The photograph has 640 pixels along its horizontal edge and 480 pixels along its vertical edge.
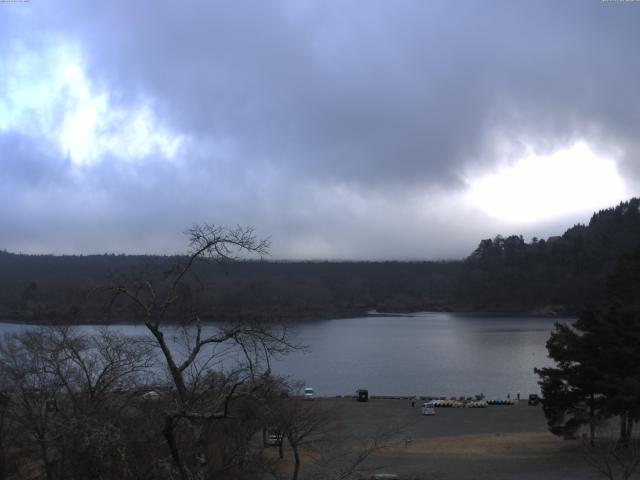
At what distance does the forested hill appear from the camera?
152 meters

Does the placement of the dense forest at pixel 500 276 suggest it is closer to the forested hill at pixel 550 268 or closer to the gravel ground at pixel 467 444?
the forested hill at pixel 550 268

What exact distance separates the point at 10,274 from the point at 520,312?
384ft

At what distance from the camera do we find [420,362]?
67.7m

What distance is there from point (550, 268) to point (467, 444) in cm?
14475

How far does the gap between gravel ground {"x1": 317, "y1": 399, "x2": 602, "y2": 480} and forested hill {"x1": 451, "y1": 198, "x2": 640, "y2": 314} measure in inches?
4307

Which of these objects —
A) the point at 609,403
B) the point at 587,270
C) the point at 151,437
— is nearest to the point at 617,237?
the point at 587,270

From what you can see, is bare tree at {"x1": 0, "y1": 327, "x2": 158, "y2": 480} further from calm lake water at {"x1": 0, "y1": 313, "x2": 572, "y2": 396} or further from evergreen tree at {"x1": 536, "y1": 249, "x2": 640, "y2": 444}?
calm lake water at {"x1": 0, "y1": 313, "x2": 572, "y2": 396}

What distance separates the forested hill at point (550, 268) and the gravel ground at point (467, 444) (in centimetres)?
10941

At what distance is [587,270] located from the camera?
15475 cm

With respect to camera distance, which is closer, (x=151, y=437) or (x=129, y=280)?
(x=129, y=280)

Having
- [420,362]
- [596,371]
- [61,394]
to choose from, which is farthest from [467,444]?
[420,362]

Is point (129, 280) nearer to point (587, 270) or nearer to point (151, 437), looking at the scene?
point (151, 437)

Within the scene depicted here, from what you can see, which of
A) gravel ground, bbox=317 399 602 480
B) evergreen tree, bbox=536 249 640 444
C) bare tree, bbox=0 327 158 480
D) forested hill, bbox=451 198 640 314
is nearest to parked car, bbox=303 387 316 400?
gravel ground, bbox=317 399 602 480

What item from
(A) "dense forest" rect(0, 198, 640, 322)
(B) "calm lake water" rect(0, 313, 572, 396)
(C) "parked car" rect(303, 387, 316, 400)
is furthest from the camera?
(A) "dense forest" rect(0, 198, 640, 322)
